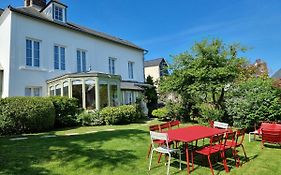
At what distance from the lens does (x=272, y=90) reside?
38.8ft

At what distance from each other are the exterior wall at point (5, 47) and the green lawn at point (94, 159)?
8605mm

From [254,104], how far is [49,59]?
1542cm

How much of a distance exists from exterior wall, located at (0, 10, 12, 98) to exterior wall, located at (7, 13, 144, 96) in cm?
28

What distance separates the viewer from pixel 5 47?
1619cm

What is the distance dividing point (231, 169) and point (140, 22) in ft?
68.0

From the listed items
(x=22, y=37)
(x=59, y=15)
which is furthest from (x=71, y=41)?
(x=22, y=37)

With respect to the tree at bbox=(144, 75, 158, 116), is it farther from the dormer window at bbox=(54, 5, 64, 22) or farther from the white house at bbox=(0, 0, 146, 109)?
the dormer window at bbox=(54, 5, 64, 22)

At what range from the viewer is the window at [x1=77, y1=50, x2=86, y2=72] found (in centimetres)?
2056

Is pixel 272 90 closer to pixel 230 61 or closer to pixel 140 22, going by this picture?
pixel 230 61

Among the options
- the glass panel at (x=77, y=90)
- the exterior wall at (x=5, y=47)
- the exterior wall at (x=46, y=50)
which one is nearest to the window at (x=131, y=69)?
the exterior wall at (x=46, y=50)

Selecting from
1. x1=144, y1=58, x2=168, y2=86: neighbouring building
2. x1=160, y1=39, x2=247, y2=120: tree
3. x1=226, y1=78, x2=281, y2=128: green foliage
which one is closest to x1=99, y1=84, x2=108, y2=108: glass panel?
x1=160, y1=39, x2=247, y2=120: tree

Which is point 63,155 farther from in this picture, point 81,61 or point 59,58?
point 81,61

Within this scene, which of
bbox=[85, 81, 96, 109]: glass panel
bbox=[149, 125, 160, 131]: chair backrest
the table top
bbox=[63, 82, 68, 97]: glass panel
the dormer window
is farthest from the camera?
the dormer window

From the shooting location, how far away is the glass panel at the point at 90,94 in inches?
657
